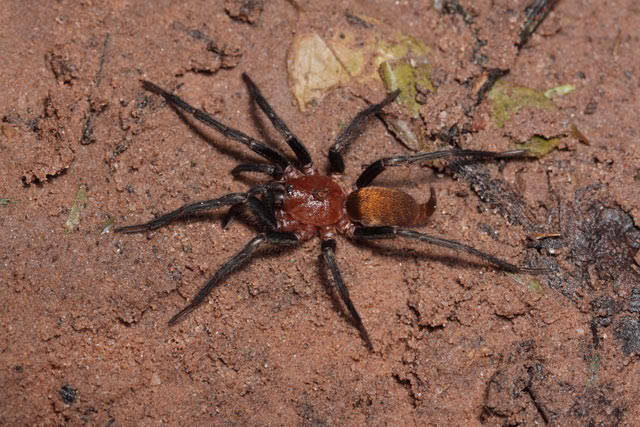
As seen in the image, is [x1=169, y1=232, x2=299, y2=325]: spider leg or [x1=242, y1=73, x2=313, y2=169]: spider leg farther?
[x1=242, y1=73, x2=313, y2=169]: spider leg

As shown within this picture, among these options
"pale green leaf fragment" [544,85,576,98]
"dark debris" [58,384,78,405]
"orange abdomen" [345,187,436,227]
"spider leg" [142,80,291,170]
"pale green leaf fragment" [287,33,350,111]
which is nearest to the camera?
"dark debris" [58,384,78,405]

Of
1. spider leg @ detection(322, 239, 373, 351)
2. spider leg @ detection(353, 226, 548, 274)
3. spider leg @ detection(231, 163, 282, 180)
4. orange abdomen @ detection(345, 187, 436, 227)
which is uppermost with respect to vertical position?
spider leg @ detection(231, 163, 282, 180)

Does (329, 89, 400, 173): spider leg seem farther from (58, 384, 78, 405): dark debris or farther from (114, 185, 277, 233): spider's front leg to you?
(58, 384, 78, 405): dark debris

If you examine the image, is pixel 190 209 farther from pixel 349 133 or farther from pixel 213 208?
pixel 349 133

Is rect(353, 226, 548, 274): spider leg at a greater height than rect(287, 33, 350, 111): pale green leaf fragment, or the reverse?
rect(287, 33, 350, 111): pale green leaf fragment

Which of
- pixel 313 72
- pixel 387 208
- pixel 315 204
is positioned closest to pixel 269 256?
pixel 315 204

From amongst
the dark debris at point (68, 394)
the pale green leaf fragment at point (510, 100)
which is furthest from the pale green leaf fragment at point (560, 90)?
the dark debris at point (68, 394)

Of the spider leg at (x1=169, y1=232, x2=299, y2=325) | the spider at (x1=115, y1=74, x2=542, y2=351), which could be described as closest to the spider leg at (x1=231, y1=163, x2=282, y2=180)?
the spider at (x1=115, y1=74, x2=542, y2=351)
